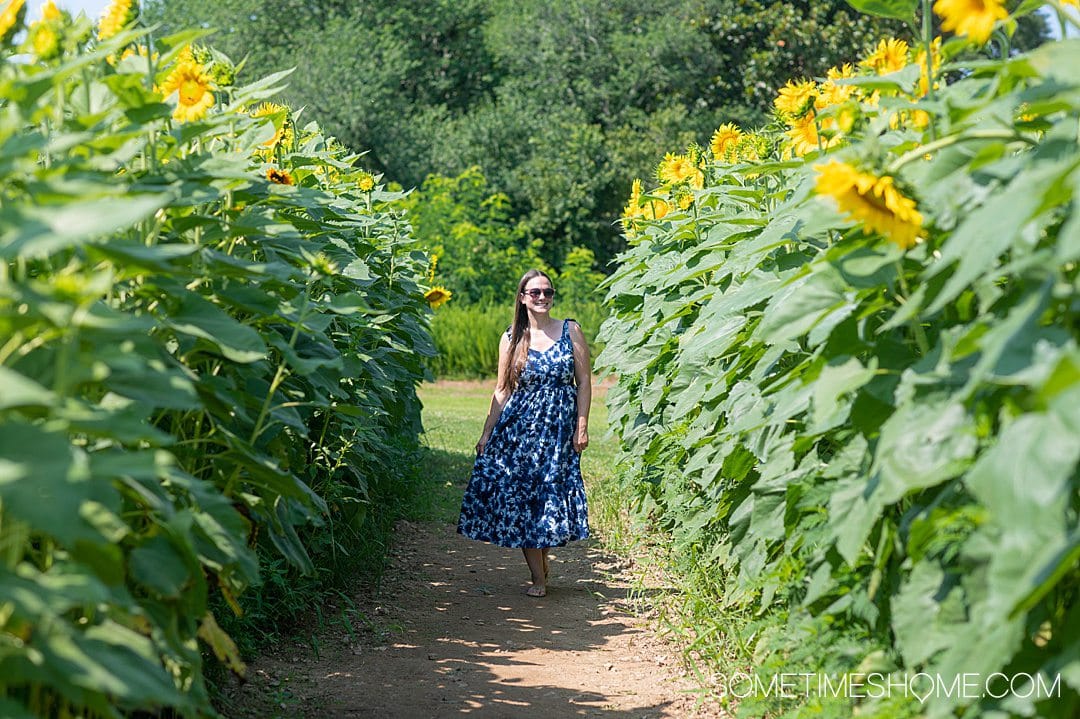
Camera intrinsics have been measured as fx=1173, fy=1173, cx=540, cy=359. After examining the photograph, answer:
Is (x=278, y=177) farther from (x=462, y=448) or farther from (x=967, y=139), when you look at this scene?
(x=462, y=448)

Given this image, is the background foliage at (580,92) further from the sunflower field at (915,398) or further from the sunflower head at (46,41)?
the sunflower head at (46,41)

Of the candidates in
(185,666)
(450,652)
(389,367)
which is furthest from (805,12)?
(185,666)

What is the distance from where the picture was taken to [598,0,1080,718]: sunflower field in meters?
1.80

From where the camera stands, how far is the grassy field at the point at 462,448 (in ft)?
24.2

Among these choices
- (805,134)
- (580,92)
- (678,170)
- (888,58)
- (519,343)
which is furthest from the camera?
(580,92)

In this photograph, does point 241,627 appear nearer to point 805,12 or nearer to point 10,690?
point 10,690

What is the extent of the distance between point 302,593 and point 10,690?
8.37 feet

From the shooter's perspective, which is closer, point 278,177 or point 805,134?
point 278,177

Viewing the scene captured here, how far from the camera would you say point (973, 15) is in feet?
7.80

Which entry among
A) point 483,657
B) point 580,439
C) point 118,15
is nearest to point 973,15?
point 118,15

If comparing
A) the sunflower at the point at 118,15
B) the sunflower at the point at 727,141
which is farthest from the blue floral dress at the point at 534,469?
the sunflower at the point at 118,15

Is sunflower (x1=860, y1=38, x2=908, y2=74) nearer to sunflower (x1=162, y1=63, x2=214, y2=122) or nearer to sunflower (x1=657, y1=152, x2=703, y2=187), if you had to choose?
sunflower (x1=162, y1=63, x2=214, y2=122)

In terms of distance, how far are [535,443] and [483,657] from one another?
63.7 inches

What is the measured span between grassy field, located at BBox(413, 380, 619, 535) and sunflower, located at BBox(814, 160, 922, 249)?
462cm
